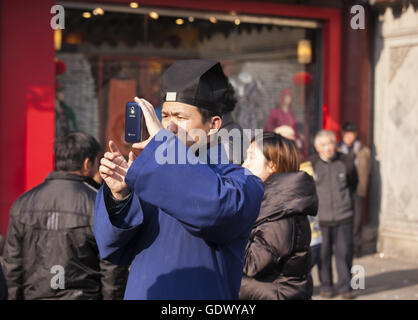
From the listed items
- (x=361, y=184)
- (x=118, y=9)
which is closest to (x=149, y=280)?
(x=118, y=9)

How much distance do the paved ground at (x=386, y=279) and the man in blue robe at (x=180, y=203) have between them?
5659mm

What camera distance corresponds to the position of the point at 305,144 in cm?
1088

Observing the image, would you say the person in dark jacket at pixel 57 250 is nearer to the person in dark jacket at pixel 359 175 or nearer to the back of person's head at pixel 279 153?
the back of person's head at pixel 279 153

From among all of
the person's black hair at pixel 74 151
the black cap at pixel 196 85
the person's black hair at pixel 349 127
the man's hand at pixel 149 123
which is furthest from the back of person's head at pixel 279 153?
the person's black hair at pixel 349 127

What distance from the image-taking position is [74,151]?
4047 millimetres

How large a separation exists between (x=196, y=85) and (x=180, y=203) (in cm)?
51

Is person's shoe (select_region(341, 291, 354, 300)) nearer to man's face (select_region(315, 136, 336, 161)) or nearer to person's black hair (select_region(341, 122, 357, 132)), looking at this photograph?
man's face (select_region(315, 136, 336, 161))

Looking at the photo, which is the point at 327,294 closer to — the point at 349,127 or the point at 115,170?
the point at 349,127

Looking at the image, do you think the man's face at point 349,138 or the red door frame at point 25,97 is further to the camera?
the man's face at point 349,138

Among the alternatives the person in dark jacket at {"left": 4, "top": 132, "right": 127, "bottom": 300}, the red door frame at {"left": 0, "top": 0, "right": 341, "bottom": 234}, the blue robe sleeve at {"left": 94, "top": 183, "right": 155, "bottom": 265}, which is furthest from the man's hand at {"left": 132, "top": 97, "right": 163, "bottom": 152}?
the red door frame at {"left": 0, "top": 0, "right": 341, "bottom": 234}

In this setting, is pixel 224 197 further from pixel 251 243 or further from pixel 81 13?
pixel 81 13

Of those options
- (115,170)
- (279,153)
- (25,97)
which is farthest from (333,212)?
(115,170)

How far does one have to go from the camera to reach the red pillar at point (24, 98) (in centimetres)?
835

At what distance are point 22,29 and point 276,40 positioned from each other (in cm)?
412
